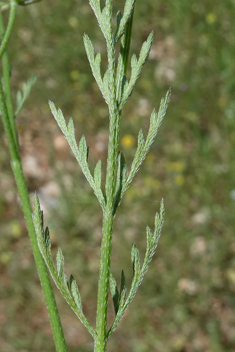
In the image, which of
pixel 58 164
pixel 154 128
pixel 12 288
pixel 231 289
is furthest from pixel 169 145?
pixel 154 128

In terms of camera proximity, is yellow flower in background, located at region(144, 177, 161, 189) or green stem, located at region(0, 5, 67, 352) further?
yellow flower in background, located at region(144, 177, 161, 189)

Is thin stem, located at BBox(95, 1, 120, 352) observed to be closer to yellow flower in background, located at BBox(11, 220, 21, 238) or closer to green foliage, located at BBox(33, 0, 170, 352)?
Result: green foliage, located at BBox(33, 0, 170, 352)

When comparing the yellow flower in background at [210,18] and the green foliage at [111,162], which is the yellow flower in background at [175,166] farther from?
the green foliage at [111,162]

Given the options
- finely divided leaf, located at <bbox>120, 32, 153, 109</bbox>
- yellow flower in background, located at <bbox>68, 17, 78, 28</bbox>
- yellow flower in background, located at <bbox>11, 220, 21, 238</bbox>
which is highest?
finely divided leaf, located at <bbox>120, 32, 153, 109</bbox>

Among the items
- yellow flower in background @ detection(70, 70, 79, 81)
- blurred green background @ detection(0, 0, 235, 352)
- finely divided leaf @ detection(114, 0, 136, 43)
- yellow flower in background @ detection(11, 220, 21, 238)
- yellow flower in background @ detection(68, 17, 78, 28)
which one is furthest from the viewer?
yellow flower in background @ detection(68, 17, 78, 28)

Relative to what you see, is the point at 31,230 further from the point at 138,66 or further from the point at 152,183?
the point at 152,183

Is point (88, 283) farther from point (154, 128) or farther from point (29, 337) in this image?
point (154, 128)

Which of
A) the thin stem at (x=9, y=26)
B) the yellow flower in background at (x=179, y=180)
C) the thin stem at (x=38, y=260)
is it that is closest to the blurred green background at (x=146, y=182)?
the yellow flower in background at (x=179, y=180)

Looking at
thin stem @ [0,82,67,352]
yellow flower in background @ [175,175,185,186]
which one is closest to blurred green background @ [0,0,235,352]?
yellow flower in background @ [175,175,185,186]
